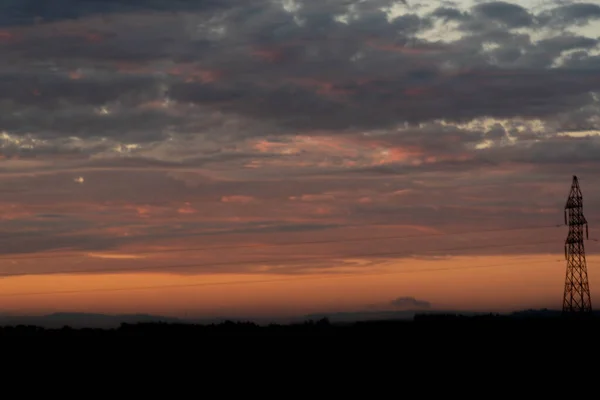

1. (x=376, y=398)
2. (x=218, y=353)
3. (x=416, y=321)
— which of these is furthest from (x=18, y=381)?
(x=416, y=321)

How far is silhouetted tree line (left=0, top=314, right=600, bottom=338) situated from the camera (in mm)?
108938

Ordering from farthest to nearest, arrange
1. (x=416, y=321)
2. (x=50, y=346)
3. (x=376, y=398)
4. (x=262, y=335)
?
(x=416, y=321)
(x=262, y=335)
(x=50, y=346)
(x=376, y=398)

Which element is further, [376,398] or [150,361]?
[150,361]

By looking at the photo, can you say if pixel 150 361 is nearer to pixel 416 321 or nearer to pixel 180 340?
pixel 180 340

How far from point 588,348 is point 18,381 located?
49627 millimetres

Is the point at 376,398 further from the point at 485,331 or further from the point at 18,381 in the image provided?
the point at 485,331

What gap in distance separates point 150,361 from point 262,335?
24.2 metres

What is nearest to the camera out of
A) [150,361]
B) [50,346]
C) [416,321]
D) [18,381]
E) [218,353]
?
[18,381]

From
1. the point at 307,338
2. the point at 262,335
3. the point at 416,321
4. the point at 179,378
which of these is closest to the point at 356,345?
the point at 307,338

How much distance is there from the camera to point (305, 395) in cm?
6744

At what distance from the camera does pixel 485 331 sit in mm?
107125

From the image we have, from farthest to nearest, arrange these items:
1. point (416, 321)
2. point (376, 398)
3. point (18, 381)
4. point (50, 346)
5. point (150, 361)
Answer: point (416, 321), point (50, 346), point (150, 361), point (18, 381), point (376, 398)

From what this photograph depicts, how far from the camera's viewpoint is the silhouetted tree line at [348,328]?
109 metres

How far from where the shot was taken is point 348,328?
380 feet
